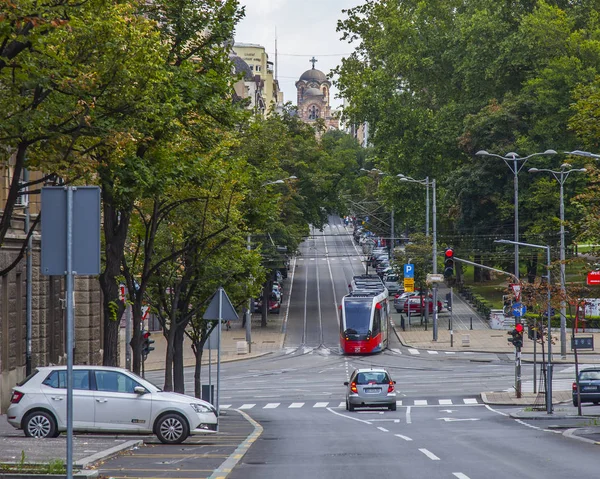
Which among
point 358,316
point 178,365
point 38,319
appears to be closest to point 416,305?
point 358,316

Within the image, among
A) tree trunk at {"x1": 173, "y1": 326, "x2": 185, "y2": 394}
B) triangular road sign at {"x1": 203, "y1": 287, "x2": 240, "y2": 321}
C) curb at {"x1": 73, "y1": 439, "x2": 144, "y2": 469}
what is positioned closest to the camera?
curb at {"x1": 73, "y1": 439, "x2": 144, "y2": 469}

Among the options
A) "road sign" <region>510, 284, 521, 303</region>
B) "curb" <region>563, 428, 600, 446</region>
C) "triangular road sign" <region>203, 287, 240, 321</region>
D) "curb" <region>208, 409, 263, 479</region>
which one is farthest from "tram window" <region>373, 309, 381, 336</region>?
"triangular road sign" <region>203, 287, 240, 321</region>

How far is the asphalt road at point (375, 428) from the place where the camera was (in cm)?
1642

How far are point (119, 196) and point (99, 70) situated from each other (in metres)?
5.49

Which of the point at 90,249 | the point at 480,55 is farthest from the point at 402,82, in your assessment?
the point at 90,249

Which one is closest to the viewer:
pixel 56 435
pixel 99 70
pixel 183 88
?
pixel 99 70

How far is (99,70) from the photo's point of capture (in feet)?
52.5

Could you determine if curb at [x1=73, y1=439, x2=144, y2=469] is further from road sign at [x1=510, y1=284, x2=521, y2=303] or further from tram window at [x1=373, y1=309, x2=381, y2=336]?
tram window at [x1=373, y1=309, x2=381, y2=336]

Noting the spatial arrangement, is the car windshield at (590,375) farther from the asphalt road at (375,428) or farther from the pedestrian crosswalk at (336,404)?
the pedestrian crosswalk at (336,404)

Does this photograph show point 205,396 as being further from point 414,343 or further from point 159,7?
point 414,343

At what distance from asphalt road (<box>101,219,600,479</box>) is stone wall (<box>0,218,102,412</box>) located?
599cm

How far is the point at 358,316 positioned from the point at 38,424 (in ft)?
130

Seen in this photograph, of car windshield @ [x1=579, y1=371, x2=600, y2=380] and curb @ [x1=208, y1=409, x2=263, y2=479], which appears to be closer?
curb @ [x1=208, y1=409, x2=263, y2=479]

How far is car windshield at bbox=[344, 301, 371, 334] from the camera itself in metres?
58.4
